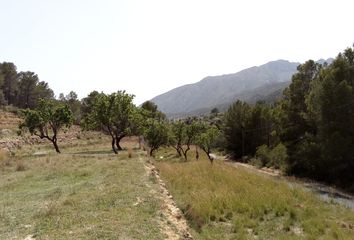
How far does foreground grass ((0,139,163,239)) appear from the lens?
40.6 feet

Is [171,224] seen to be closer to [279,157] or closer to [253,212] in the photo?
[253,212]

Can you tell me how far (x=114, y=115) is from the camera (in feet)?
203

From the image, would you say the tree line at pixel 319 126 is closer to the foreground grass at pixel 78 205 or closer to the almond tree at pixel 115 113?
the almond tree at pixel 115 113

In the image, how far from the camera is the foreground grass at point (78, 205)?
12.4 metres

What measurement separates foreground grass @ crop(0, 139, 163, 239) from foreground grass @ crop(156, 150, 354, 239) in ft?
8.59

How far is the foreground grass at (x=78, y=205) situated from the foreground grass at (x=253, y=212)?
2618mm

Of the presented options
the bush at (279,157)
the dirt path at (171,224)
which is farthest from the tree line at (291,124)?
the dirt path at (171,224)

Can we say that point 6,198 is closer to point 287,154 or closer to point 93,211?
point 93,211

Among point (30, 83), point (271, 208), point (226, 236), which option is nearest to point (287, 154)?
point (271, 208)

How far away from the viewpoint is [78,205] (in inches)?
639

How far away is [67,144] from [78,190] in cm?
5640

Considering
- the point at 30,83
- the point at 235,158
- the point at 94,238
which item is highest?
the point at 30,83

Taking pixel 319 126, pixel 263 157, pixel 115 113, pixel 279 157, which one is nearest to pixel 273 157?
pixel 279 157

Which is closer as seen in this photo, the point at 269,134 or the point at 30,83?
the point at 269,134
